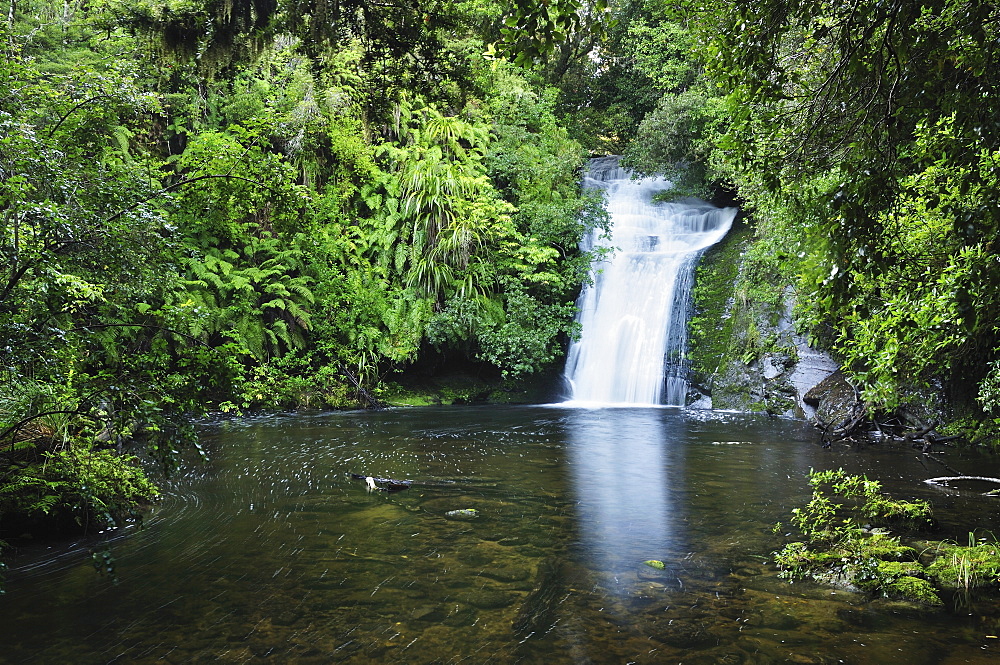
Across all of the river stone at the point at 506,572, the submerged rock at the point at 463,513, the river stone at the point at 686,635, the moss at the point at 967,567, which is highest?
the moss at the point at 967,567

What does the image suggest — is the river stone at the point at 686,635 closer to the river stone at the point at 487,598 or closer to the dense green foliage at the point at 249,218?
the river stone at the point at 487,598

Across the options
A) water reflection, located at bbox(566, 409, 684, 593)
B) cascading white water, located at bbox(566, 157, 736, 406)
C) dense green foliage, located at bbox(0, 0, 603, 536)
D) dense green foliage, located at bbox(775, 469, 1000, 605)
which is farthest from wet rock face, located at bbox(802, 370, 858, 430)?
dense green foliage, located at bbox(0, 0, 603, 536)

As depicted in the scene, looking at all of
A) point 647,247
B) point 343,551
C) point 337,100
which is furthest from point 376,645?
point 647,247

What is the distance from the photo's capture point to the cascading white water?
16.6 metres

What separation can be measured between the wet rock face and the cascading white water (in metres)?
3.55

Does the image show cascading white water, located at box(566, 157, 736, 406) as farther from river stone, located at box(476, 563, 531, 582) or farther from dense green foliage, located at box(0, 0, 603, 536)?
river stone, located at box(476, 563, 531, 582)

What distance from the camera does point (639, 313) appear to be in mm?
17531

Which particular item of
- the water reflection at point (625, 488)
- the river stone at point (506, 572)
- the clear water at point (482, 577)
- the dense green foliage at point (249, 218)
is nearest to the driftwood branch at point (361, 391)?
the dense green foliage at point (249, 218)

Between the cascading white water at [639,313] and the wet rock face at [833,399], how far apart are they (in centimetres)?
355

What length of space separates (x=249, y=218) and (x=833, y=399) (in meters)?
13.6

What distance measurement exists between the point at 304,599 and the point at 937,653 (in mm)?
3951

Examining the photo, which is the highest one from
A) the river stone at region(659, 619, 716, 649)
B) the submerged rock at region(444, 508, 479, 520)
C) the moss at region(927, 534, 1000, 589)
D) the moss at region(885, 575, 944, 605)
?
the moss at region(927, 534, 1000, 589)

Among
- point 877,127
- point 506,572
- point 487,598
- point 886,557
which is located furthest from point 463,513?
point 877,127

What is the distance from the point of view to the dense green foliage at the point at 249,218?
4.15 m
